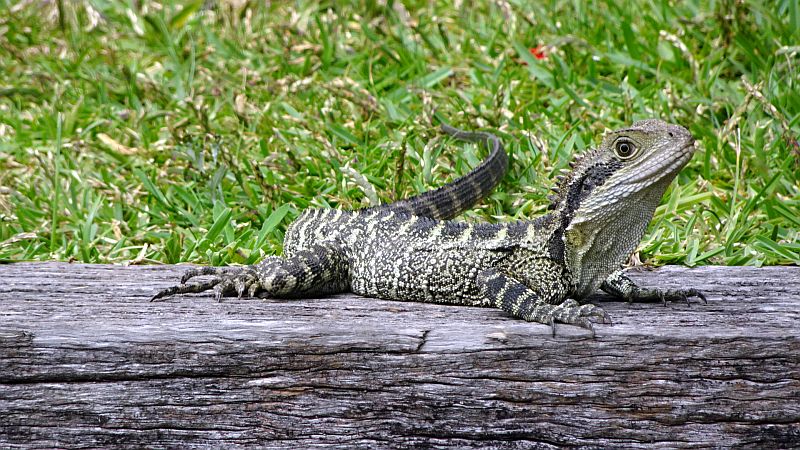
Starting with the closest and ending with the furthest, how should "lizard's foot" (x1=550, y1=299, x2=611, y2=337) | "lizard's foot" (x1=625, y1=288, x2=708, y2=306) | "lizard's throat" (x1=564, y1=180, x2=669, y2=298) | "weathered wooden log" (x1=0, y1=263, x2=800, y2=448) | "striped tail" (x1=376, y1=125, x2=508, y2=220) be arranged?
"weathered wooden log" (x1=0, y1=263, x2=800, y2=448) → "lizard's foot" (x1=550, y1=299, x2=611, y2=337) → "lizard's throat" (x1=564, y1=180, x2=669, y2=298) → "lizard's foot" (x1=625, y1=288, x2=708, y2=306) → "striped tail" (x1=376, y1=125, x2=508, y2=220)

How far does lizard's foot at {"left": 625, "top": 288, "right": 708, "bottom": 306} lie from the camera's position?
4.57 m

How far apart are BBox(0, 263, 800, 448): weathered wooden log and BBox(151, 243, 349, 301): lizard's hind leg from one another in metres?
0.60

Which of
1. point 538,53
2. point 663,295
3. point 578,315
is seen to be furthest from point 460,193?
point 538,53

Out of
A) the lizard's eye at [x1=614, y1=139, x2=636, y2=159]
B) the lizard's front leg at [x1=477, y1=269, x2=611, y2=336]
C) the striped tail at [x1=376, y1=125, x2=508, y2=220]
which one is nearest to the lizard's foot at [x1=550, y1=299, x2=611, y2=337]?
the lizard's front leg at [x1=477, y1=269, x2=611, y2=336]

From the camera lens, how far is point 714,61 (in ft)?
24.9

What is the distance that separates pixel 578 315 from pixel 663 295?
0.69 meters

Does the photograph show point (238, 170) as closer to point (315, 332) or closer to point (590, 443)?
point (315, 332)

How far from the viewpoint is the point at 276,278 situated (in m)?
4.71

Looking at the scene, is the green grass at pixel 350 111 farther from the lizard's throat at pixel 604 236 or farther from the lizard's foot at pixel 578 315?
the lizard's foot at pixel 578 315

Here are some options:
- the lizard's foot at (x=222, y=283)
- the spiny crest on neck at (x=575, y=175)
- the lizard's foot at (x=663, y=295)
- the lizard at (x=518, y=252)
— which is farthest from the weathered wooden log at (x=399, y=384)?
the spiny crest on neck at (x=575, y=175)

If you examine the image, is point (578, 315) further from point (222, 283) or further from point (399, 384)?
point (222, 283)

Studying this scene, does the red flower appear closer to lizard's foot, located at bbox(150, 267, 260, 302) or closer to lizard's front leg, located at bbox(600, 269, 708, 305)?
lizard's front leg, located at bbox(600, 269, 708, 305)

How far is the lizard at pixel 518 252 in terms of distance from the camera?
419 centimetres

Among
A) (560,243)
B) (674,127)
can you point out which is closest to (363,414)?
(560,243)
